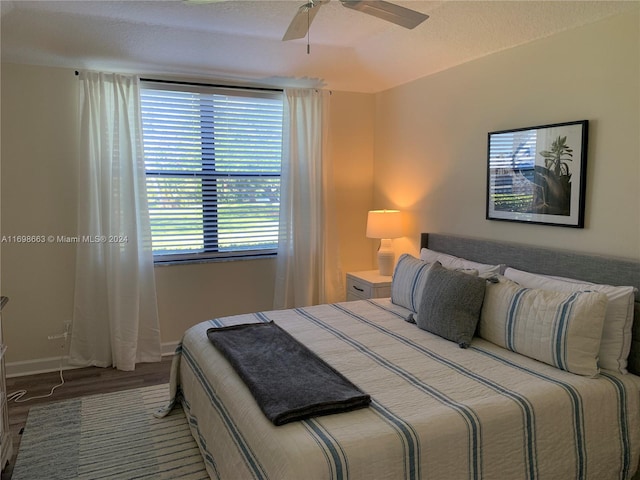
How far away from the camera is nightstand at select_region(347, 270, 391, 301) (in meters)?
3.84

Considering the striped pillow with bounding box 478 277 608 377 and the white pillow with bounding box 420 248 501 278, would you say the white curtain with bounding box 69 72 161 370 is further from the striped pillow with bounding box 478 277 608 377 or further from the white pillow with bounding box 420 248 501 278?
the striped pillow with bounding box 478 277 608 377

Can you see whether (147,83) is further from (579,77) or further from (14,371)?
(579,77)

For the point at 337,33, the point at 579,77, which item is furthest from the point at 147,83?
the point at 579,77

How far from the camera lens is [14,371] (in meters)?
3.54

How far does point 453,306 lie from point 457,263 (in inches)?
26.3

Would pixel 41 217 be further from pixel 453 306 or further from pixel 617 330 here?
pixel 617 330

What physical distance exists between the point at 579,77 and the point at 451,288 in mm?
1383

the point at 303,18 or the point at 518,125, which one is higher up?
the point at 303,18

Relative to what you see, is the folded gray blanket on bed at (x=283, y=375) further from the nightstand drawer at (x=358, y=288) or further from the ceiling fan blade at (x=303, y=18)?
the ceiling fan blade at (x=303, y=18)

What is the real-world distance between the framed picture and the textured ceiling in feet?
1.95

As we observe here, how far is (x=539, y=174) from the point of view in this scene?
2857 millimetres

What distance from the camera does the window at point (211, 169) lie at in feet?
12.6

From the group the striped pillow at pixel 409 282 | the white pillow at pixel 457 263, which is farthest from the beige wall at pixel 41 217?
the white pillow at pixel 457 263

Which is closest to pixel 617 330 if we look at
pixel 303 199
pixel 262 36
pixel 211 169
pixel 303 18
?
pixel 303 18
